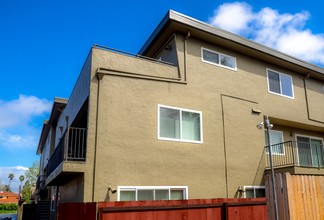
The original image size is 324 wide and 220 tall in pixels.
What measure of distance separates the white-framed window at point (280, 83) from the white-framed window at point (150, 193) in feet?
24.0

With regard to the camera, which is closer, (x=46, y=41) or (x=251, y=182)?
(x=251, y=182)

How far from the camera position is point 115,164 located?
33.1ft

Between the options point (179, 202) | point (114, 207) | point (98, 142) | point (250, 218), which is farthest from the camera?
point (98, 142)

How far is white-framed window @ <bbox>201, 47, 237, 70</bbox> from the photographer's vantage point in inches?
535

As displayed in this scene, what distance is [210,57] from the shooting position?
13.8 meters

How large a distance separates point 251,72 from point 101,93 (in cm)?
767

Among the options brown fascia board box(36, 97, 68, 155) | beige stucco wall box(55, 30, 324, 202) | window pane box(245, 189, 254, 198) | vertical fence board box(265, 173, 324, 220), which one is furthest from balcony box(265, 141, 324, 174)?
brown fascia board box(36, 97, 68, 155)

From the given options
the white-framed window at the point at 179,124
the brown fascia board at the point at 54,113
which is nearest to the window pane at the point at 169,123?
the white-framed window at the point at 179,124

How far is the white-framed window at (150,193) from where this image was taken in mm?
10023

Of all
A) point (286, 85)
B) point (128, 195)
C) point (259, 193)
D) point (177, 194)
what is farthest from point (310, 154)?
point (128, 195)

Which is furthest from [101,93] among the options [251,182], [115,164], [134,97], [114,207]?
[251,182]

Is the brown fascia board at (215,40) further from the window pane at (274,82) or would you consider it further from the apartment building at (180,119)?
the window pane at (274,82)

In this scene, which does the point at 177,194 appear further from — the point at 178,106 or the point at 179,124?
the point at 178,106

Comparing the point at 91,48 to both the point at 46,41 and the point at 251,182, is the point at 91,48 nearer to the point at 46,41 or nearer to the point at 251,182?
the point at 46,41
